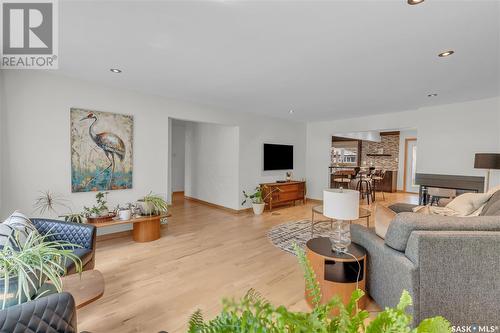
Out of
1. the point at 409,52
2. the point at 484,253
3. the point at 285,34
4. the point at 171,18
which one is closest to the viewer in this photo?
the point at 484,253

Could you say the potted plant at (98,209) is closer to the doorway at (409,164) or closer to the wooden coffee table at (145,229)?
the wooden coffee table at (145,229)

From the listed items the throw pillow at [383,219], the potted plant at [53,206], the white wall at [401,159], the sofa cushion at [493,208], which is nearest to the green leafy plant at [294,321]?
the throw pillow at [383,219]

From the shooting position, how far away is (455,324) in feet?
5.55

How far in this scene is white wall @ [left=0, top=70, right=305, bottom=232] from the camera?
295cm

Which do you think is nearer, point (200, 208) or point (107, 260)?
point (107, 260)

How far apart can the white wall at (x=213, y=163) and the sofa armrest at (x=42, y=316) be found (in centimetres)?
444

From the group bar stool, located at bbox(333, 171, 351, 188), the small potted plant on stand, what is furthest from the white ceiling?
bar stool, located at bbox(333, 171, 351, 188)

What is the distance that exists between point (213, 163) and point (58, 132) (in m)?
3.46

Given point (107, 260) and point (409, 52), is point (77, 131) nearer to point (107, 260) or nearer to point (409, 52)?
point (107, 260)

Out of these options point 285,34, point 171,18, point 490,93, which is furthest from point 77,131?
point 490,93

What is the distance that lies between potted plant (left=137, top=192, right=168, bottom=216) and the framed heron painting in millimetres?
385

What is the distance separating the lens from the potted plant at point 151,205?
12.2 feet

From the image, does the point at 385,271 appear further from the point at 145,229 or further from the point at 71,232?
the point at 145,229

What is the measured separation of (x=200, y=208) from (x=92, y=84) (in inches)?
143
